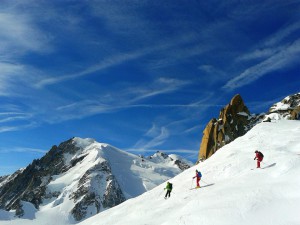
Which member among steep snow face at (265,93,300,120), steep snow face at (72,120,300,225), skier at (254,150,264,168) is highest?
steep snow face at (265,93,300,120)

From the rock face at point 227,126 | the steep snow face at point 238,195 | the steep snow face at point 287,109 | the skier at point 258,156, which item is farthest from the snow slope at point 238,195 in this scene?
the rock face at point 227,126

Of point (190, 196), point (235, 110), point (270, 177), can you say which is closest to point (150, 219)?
point (190, 196)

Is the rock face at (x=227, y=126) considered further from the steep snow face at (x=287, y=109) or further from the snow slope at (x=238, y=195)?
the snow slope at (x=238, y=195)

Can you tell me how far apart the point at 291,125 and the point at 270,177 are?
26.8 meters

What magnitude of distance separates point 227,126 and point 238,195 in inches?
4191

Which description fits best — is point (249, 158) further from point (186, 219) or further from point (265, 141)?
point (186, 219)

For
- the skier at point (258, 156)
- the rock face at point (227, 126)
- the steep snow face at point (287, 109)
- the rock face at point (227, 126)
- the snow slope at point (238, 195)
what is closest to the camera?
the snow slope at point (238, 195)

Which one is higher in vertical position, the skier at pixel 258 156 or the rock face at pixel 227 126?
the rock face at pixel 227 126

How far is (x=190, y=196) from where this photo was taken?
34.7m

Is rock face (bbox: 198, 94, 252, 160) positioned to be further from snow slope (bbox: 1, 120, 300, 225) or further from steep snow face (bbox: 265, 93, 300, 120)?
snow slope (bbox: 1, 120, 300, 225)

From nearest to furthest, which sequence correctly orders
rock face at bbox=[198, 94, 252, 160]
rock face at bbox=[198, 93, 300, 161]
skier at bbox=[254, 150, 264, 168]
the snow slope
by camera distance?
the snow slope < skier at bbox=[254, 150, 264, 168] < rock face at bbox=[198, 93, 300, 161] < rock face at bbox=[198, 94, 252, 160]

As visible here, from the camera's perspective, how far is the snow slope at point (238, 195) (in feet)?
81.0

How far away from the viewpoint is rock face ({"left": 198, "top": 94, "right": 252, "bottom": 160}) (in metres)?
129

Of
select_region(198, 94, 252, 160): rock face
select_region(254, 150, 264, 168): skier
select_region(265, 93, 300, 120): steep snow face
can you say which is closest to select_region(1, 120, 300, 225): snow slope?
select_region(254, 150, 264, 168): skier
